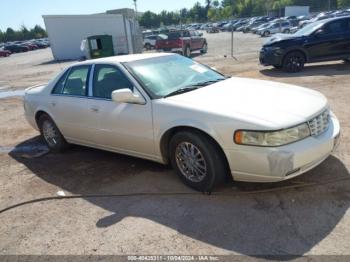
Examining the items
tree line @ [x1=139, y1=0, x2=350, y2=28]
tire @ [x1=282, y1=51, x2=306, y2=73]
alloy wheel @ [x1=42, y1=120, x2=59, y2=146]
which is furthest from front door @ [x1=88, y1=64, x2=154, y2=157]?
tree line @ [x1=139, y1=0, x2=350, y2=28]

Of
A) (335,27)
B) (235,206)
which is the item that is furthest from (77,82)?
(335,27)

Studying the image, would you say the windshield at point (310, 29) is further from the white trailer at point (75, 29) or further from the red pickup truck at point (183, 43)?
the white trailer at point (75, 29)

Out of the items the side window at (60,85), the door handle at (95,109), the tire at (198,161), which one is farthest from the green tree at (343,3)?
the tire at (198,161)

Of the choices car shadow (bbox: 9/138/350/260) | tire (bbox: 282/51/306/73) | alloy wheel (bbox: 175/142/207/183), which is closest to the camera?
car shadow (bbox: 9/138/350/260)

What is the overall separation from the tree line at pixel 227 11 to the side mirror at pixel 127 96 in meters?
80.1

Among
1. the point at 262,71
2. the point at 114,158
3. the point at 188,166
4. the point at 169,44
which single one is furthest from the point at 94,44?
the point at 188,166

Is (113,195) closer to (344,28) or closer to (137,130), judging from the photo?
(137,130)

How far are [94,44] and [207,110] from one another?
64.8 feet

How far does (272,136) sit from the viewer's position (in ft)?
10.4

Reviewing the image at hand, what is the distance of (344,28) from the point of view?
11.1 metres

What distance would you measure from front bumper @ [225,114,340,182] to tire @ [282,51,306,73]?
27.3 feet

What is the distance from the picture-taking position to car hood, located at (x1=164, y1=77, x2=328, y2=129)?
3.27 meters

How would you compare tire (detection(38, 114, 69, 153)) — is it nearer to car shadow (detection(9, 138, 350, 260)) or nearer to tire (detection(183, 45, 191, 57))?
car shadow (detection(9, 138, 350, 260))

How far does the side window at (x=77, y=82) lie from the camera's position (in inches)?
191
